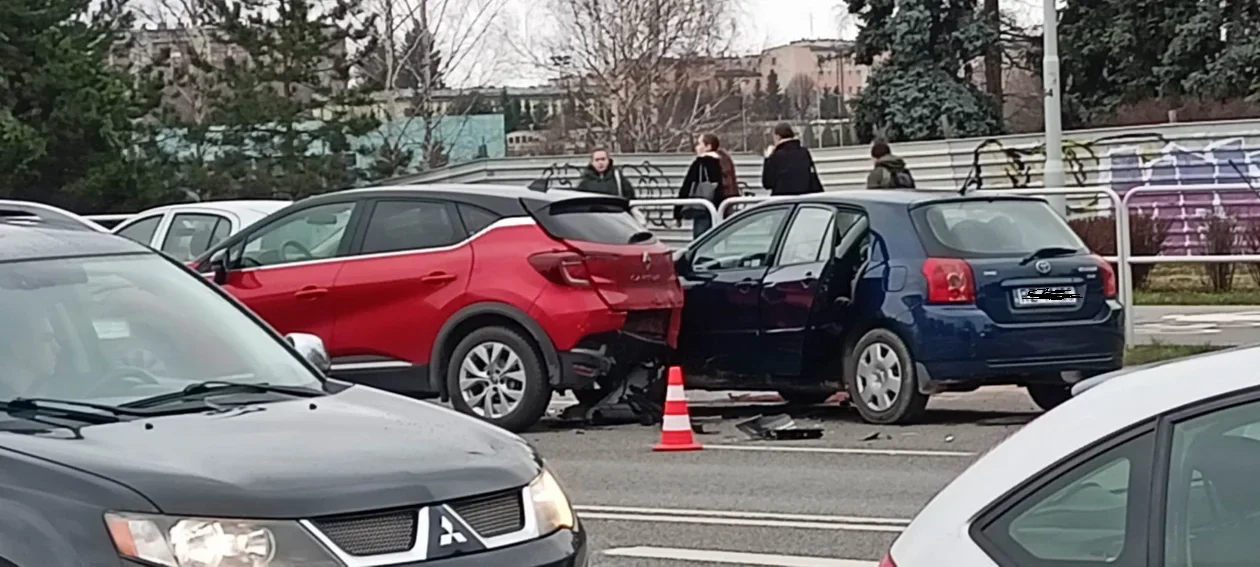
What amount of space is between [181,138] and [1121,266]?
31.2m

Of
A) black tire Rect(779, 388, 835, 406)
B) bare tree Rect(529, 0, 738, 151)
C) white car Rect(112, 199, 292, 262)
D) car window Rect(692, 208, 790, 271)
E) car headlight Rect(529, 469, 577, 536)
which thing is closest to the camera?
car headlight Rect(529, 469, 577, 536)

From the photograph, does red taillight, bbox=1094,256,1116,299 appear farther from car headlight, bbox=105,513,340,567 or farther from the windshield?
car headlight, bbox=105,513,340,567

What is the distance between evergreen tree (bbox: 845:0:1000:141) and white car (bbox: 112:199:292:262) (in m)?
26.8

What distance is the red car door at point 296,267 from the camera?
13227mm

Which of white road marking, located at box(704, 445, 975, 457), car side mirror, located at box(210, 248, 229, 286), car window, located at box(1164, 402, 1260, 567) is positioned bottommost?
white road marking, located at box(704, 445, 975, 457)

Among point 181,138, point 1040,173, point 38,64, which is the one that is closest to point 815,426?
point 1040,173

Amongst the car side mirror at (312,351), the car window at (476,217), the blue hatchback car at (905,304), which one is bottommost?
the blue hatchback car at (905,304)

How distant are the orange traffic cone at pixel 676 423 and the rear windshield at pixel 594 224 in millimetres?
1222

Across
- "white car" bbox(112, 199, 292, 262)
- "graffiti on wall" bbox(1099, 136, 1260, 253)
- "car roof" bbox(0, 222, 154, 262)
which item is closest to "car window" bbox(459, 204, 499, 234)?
"white car" bbox(112, 199, 292, 262)

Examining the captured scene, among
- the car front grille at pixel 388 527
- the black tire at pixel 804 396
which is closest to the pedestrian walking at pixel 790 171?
the black tire at pixel 804 396

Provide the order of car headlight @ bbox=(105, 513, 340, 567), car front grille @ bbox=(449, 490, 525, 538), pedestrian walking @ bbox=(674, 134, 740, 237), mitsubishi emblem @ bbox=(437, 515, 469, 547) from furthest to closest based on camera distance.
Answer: pedestrian walking @ bbox=(674, 134, 740, 237), car front grille @ bbox=(449, 490, 525, 538), mitsubishi emblem @ bbox=(437, 515, 469, 547), car headlight @ bbox=(105, 513, 340, 567)

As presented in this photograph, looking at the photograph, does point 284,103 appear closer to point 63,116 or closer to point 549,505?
point 63,116

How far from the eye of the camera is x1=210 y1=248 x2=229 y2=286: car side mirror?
1339 centimetres

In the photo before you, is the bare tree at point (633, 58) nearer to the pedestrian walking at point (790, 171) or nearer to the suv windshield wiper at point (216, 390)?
the pedestrian walking at point (790, 171)
